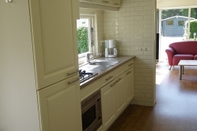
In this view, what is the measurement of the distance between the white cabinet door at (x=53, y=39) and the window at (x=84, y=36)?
169cm

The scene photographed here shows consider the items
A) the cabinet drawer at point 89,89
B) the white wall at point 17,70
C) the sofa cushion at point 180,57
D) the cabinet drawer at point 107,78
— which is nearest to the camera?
the white wall at point 17,70

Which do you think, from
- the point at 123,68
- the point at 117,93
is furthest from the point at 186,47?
the point at 117,93

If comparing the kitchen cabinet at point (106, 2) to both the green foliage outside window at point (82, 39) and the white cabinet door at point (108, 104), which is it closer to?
the green foliage outside window at point (82, 39)

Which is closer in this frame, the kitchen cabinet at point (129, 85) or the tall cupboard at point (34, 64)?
the tall cupboard at point (34, 64)

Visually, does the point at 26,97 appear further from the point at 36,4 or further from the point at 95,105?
the point at 95,105

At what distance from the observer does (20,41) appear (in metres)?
1.53

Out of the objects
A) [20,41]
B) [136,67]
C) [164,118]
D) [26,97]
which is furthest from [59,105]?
[136,67]

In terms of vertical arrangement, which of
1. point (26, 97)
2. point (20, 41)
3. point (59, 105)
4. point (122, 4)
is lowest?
point (59, 105)

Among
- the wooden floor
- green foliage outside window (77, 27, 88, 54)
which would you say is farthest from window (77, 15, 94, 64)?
the wooden floor

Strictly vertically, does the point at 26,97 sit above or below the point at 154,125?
above

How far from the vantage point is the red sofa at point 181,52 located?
24.4 ft

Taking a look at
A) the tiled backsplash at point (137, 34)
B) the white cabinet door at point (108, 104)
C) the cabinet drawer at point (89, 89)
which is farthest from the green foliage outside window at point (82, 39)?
the cabinet drawer at point (89, 89)

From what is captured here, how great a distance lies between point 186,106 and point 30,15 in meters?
3.58

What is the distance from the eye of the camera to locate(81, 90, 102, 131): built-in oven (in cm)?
245
